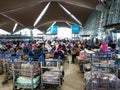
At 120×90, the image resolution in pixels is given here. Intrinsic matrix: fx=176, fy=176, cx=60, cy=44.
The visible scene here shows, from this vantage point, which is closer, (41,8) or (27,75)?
(27,75)

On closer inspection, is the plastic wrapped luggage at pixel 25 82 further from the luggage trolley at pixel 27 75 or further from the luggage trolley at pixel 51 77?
the luggage trolley at pixel 51 77

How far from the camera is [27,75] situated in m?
6.85

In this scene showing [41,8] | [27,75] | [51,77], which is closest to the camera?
[51,77]

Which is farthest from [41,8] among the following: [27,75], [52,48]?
[27,75]

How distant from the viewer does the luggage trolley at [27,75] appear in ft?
21.7

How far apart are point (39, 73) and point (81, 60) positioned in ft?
11.5

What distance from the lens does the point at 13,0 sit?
803 inches

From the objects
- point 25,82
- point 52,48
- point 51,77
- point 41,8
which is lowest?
point 25,82

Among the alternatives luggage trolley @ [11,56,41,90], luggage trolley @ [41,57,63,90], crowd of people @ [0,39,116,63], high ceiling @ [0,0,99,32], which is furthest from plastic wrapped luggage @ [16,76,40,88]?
high ceiling @ [0,0,99,32]

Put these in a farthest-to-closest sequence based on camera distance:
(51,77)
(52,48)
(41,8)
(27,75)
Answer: (41,8), (52,48), (27,75), (51,77)

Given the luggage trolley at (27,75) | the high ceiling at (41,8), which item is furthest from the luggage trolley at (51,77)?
the high ceiling at (41,8)

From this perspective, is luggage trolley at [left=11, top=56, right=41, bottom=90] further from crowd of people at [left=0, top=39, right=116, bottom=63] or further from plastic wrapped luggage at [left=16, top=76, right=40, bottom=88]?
crowd of people at [left=0, top=39, right=116, bottom=63]

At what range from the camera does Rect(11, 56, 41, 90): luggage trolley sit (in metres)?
6.62

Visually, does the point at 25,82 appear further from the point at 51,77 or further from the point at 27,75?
the point at 51,77
